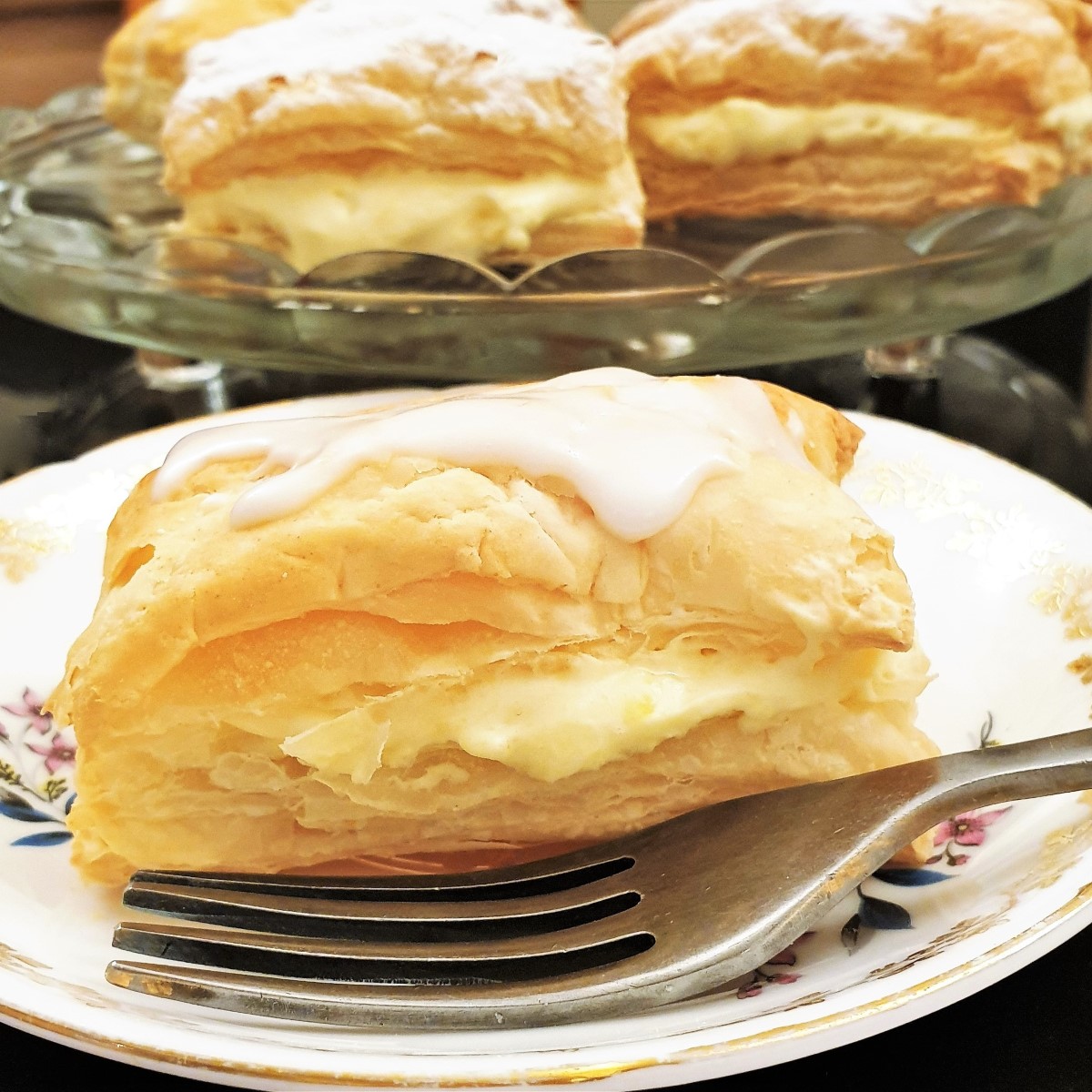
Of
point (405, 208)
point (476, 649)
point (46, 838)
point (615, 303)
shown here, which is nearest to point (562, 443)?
point (476, 649)

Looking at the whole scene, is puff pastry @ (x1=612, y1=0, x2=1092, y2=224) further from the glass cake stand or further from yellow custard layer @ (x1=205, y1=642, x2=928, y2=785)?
yellow custard layer @ (x1=205, y1=642, x2=928, y2=785)

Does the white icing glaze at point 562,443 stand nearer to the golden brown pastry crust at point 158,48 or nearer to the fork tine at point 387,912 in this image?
the fork tine at point 387,912

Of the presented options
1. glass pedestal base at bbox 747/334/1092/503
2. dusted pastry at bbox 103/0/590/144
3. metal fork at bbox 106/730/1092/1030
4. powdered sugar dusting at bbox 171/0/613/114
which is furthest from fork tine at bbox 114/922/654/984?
dusted pastry at bbox 103/0/590/144

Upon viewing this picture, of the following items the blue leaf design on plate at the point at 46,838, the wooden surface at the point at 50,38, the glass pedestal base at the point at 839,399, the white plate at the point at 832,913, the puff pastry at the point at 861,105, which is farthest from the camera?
the wooden surface at the point at 50,38

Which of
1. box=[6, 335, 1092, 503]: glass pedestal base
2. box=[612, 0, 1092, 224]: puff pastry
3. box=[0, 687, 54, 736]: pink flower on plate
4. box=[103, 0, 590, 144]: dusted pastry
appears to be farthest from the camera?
box=[103, 0, 590, 144]: dusted pastry

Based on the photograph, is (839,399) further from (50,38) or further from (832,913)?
(50,38)

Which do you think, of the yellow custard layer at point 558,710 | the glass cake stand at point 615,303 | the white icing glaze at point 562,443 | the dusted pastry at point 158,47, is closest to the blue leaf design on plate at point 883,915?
the yellow custard layer at point 558,710
